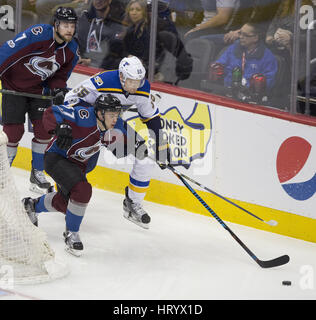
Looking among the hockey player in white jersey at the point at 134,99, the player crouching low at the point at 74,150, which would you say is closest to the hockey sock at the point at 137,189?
the hockey player in white jersey at the point at 134,99

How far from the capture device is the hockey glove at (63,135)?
434 cm

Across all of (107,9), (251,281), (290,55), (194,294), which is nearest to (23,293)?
(194,294)

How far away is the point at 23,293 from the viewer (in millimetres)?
3932

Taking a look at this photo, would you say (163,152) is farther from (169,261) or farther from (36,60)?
(36,60)

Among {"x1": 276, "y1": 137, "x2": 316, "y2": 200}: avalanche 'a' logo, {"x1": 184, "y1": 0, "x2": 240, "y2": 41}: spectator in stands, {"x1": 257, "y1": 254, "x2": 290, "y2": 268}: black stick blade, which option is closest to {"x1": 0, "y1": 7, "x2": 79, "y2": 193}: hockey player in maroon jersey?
{"x1": 184, "y1": 0, "x2": 240, "y2": 41}: spectator in stands

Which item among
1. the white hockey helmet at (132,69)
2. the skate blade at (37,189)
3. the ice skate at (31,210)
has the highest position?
the white hockey helmet at (132,69)

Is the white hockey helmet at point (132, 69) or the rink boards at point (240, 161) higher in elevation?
the white hockey helmet at point (132, 69)

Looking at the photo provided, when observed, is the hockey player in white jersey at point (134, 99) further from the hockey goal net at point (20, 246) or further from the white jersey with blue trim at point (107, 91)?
the hockey goal net at point (20, 246)

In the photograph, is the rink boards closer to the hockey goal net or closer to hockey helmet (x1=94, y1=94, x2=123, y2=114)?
hockey helmet (x1=94, y1=94, x2=123, y2=114)

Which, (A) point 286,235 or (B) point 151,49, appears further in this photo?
(B) point 151,49

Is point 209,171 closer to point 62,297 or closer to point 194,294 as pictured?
point 194,294

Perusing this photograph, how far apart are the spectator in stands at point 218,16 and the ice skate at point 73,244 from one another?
1.67 metres

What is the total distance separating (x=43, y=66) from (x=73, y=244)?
A: 1352mm

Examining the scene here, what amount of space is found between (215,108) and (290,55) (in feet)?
2.08
